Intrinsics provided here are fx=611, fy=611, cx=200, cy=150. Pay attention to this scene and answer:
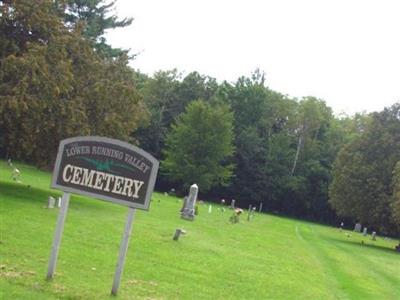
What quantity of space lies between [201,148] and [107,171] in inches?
2114

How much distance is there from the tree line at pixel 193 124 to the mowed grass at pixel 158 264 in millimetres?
4045

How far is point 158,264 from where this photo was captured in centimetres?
1445

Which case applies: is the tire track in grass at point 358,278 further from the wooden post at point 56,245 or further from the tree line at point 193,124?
the tree line at point 193,124

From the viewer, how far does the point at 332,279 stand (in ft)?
62.5

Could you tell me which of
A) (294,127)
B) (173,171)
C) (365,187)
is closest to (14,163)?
(173,171)

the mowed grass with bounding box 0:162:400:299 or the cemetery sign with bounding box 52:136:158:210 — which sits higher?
the cemetery sign with bounding box 52:136:158:210

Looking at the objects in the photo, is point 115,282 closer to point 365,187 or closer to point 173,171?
point 365,187

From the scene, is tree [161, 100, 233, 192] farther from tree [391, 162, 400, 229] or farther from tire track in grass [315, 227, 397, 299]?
tire track in grass [315, 227, 397, 299]

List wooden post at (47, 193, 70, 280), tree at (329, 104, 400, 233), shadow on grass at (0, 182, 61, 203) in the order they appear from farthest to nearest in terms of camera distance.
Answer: tree at (329, 104, 400, 233), shadow on grass at (0, 182, 61, 203), wooden post at (47, 193, 70, 280)

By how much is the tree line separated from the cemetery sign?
13.7 metres

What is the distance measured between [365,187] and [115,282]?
36.2m

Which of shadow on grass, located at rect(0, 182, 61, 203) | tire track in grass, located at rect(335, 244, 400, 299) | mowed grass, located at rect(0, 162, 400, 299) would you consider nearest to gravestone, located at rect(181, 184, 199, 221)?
mowed grass, located at rect(0, 162, 400, 299)

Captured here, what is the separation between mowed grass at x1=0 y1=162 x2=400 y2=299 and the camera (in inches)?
428

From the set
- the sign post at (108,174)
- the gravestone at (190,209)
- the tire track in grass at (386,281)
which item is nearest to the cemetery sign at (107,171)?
the sign post at (108,174)
